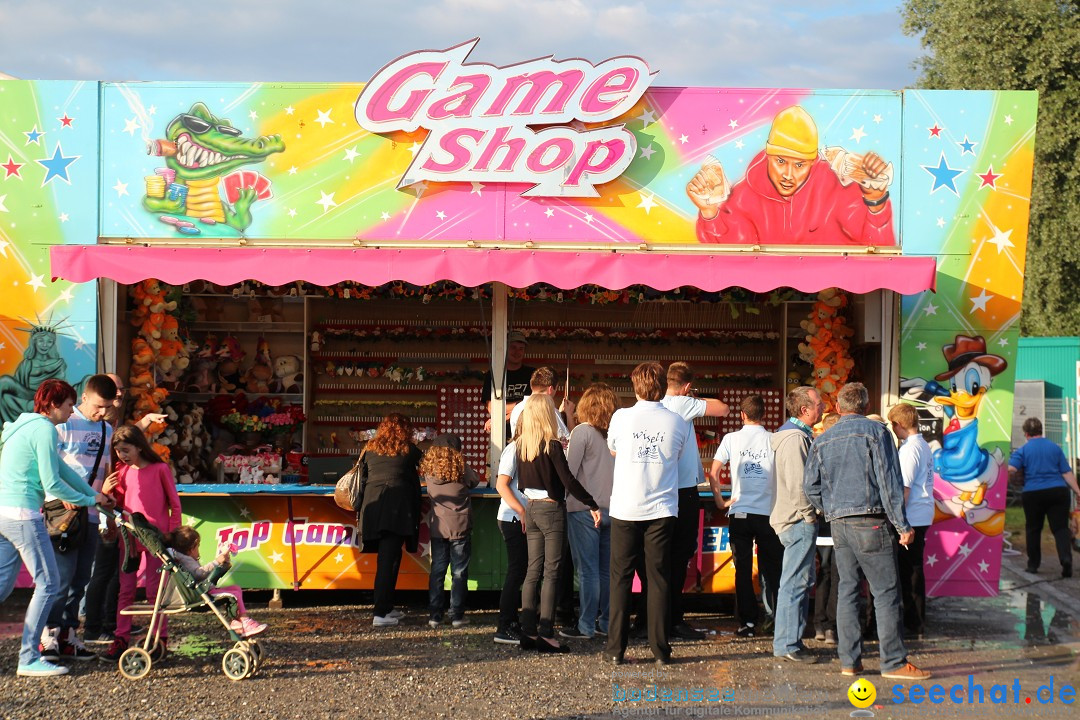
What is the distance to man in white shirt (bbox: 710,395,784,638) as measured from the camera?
762 centimetres

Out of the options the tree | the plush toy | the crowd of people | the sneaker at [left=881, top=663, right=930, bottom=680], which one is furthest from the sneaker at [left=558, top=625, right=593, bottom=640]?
the tree

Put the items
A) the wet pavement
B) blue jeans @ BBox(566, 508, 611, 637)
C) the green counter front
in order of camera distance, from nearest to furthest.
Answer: the wet pavement
blue jeans @ BBox(566, 508, 611, 637)
the green counter front

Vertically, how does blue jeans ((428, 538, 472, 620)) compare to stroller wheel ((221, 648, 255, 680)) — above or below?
above

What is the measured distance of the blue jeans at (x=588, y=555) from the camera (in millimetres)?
7422

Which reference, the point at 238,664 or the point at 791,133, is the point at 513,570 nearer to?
the point at 238,664

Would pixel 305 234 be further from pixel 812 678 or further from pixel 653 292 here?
pixel 812 678

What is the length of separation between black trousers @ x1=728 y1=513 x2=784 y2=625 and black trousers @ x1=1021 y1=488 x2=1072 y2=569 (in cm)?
513

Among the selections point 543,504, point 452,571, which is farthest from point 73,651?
point 543,504

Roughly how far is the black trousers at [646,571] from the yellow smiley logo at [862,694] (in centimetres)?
124

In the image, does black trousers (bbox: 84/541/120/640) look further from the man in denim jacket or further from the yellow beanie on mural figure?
the yellow beanie on mural figure

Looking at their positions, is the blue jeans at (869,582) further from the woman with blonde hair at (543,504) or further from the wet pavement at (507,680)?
the woman with blonde hair at (543,504)

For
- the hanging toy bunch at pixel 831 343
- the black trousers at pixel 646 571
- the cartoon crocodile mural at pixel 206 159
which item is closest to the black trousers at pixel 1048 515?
the hanging toy bunch at pixel 831 343

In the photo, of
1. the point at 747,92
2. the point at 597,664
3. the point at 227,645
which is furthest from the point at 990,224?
the point at 227,645

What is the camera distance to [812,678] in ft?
21.5
